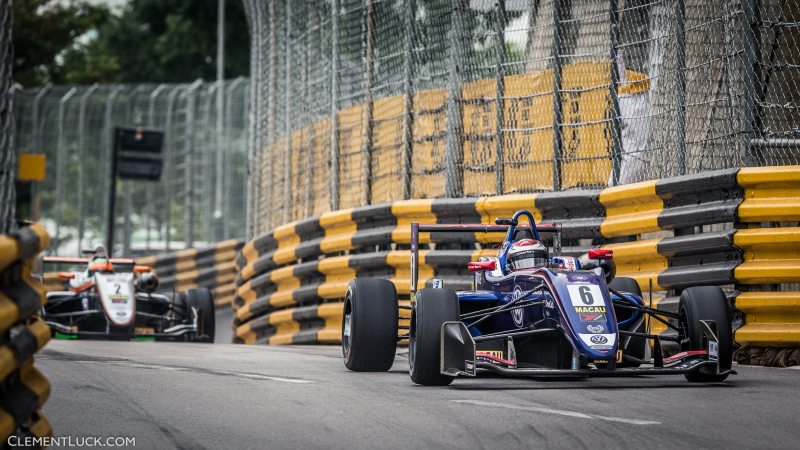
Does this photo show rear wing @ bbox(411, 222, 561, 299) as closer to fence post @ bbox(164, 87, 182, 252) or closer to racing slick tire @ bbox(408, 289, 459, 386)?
racing slick tire @ bbox(408, 289, 459, 386)

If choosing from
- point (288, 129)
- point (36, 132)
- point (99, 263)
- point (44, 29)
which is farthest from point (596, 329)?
point (44, 29)

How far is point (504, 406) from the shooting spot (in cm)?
746

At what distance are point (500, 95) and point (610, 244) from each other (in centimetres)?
207

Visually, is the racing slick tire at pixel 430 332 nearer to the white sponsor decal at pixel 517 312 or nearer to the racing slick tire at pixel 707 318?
the white sponsor decal at pixel 517 312

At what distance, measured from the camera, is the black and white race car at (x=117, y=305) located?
19.5m

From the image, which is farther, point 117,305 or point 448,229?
point 117,305

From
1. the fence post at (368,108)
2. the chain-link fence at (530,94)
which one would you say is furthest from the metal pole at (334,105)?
the fence post at (368,108)

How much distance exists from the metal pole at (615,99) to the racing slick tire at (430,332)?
4.05 meters

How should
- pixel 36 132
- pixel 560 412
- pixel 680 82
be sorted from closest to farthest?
pixel 560 412
pixel 680 82
pixel 36 132

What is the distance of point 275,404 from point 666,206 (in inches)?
206

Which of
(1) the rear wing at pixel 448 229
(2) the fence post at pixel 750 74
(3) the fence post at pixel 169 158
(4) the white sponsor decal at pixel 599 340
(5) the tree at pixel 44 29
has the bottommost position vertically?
(4) the white sponsor decal at pixel 599 340

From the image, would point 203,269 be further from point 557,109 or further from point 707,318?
point 707,318

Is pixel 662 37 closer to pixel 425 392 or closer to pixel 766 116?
pixel 766 116

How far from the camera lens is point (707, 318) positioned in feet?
30.1
